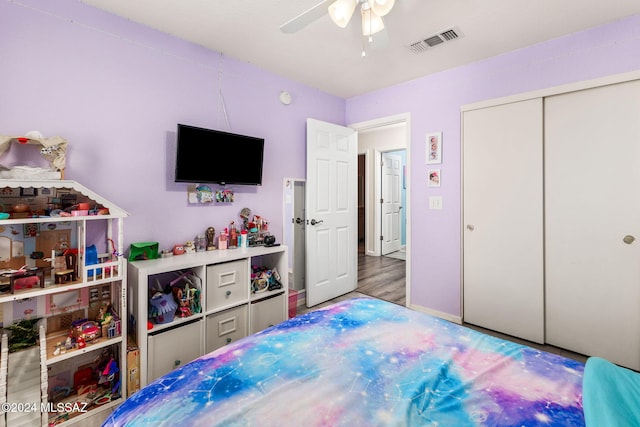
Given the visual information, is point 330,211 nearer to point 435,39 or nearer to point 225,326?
point 225,326

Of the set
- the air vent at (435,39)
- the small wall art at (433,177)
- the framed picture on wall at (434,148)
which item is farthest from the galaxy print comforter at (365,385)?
the air vent at (435,39)

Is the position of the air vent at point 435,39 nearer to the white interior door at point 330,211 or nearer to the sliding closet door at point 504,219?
the sliding closet door at point 504,219

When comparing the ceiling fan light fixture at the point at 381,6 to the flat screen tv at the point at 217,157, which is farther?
the flat screen tv at the point at 217,157

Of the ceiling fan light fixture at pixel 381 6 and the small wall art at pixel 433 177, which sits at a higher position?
the ceiling fan light fixture at pixel 381 6

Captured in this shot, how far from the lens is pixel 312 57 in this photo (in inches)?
109

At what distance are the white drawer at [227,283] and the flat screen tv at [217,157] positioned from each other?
2.40ft

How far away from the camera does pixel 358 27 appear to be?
228 centimetres

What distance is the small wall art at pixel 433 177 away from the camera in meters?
3.11

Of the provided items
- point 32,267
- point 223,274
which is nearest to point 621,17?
point 223,274

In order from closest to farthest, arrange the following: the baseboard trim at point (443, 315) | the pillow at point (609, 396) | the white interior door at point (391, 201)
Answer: the pillow at point (609, 396), the baseboard trim at point (443, 315), the white interior door at point (391, 201)

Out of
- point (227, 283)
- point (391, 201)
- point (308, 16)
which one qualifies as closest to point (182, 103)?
point (308, 16)

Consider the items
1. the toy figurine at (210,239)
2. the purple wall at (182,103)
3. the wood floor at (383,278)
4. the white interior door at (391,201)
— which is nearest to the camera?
the purple wall at (182,103)

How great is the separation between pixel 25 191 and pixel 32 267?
0.45 meters

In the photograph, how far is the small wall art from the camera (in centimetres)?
311
